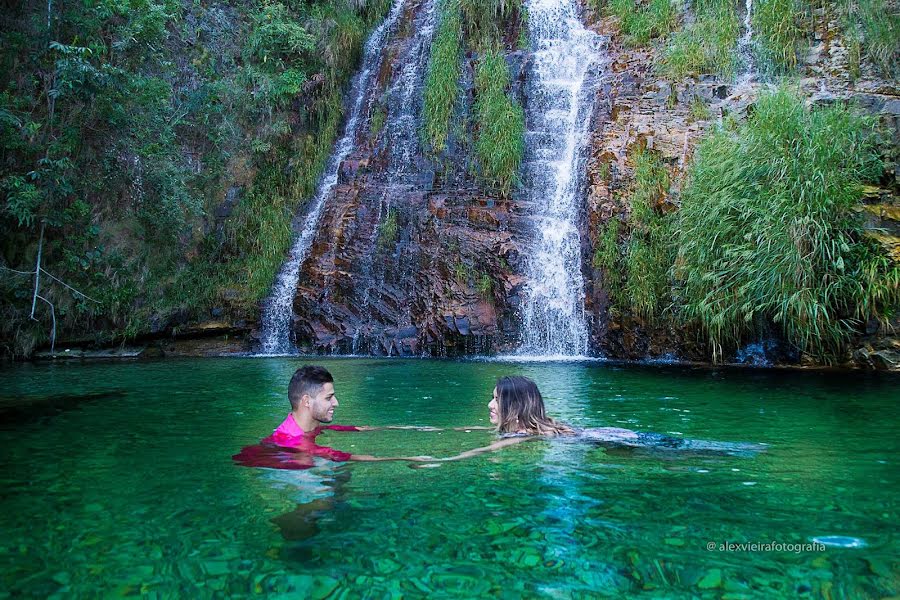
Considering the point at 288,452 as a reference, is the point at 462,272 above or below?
above

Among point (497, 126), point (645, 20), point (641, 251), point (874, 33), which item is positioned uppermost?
point (645, 20)

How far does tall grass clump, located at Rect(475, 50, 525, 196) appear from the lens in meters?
15.7

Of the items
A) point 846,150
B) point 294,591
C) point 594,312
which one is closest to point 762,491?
point 294,591

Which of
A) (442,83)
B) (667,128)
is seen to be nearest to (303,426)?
(667,128)

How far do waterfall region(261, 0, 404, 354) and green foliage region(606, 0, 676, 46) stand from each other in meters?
7.08

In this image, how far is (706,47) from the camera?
1452cm

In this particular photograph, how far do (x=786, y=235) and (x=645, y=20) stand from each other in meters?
8.37

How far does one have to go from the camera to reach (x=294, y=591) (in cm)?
268

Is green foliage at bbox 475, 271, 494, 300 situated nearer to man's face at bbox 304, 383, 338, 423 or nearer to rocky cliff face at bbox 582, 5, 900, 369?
rocky cliff face at bbox 582, 5, 900, 369

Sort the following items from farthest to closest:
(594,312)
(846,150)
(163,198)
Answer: (163,198), (594,312), (846,150)

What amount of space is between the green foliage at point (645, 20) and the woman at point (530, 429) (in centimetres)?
1328

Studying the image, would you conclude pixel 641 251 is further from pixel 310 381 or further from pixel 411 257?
pixel 310 381

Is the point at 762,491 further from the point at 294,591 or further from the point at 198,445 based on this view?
the point at 198,445

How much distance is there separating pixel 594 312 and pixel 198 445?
379 inches
